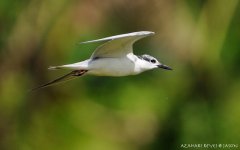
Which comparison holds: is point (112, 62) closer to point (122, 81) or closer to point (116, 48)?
point (116, 48)

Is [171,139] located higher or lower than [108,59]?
lower

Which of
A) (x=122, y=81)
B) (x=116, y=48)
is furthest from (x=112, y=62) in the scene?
(x=122, y=81)

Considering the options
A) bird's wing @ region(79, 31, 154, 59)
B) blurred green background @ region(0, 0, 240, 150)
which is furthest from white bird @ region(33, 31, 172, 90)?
blurred green background @ region(0, 0, 240, 150)

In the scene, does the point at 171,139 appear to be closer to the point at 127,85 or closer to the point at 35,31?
the point at 127,85

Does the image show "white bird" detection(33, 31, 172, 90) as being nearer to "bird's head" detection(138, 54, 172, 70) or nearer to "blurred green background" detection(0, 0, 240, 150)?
"bird's head" detection(138, 54, 172, 70)

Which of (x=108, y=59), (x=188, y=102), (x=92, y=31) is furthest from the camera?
(x=92, y=31)

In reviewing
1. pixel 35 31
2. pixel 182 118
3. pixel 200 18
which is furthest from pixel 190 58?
pixel 35 31

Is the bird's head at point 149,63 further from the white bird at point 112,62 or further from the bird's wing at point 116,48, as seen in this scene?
the bird's wing at point 116,48
